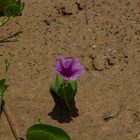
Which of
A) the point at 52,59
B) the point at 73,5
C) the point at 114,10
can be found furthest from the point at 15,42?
the point at 114,10

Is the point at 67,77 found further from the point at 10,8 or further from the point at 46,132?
the point at 10,8

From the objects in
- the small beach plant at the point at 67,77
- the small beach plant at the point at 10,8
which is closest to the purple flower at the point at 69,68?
the small beach plant at the point at 67,77

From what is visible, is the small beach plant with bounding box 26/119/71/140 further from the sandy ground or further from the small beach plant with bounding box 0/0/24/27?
the small beach plant with bounding box 0/0/24/27

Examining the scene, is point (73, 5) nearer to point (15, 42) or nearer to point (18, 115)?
point (15, 42)

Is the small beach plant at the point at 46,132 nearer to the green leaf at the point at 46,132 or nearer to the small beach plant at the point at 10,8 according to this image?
the green leaf at the point at 46,132

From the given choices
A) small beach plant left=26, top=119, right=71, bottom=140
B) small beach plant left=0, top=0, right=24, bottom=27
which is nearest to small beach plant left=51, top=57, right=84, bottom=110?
small beach plant left=26, top=119, right=71, bottom=140

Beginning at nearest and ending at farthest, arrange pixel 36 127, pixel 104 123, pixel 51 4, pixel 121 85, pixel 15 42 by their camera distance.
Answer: pixel 36 127, pixel 104 123, pixel 121 85, pixel 15 42, pixel 51 4
